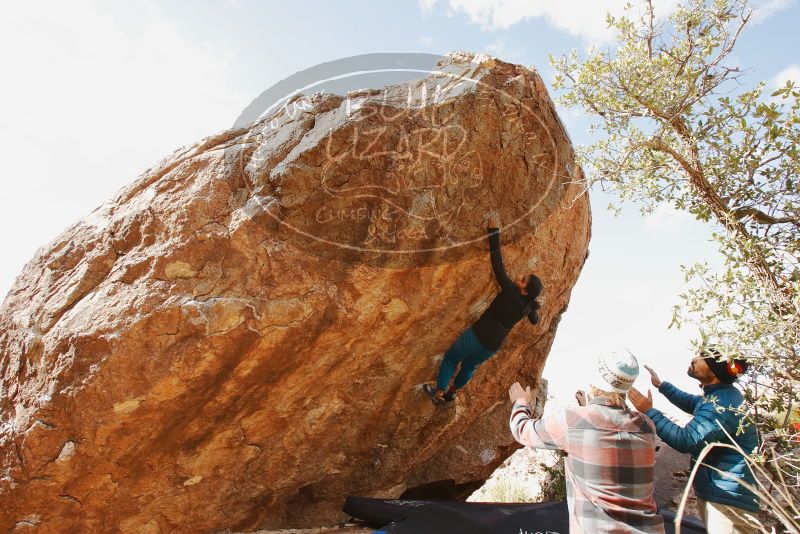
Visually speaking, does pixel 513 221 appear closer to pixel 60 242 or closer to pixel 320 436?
pixel 320 436

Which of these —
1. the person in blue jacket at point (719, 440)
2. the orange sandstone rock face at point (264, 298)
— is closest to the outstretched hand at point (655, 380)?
the person in blue jacket at point (719, 440)

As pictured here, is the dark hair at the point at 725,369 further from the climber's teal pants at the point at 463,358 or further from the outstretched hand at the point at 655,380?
the climber's teal pants at the point at 463,358

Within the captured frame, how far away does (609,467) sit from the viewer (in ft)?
11.0

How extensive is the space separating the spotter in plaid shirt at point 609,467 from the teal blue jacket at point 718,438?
3.58 feet

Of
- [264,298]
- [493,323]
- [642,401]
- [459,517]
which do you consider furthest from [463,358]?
[264,298]

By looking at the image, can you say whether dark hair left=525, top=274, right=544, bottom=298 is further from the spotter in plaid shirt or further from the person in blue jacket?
the spotter in plaid shirt

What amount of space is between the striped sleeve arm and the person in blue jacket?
1237 mm

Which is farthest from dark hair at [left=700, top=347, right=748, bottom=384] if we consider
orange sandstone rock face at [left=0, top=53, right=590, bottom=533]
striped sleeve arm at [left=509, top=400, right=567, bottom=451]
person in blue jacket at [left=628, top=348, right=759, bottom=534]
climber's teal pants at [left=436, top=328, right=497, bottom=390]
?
climber's teal pants at [left=436, top=328, right=497, bottom=390]

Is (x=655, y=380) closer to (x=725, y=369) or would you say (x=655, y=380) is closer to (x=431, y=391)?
(x=725, y=369)

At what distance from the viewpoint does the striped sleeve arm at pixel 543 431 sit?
3559mm

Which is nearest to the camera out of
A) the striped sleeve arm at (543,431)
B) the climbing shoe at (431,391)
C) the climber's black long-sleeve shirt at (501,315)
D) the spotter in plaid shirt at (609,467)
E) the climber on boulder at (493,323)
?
the spotter in plaid shirt at (609,467)

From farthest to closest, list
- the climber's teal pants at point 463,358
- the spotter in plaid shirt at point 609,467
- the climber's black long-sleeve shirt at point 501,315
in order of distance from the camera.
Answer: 1. the climber's teal pants at point 463,358
2. the climber's black long-sleeve shirt at point 501,315
3. the spotter in plaid shirt at point 609,467

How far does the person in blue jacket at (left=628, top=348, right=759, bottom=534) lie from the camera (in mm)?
4387

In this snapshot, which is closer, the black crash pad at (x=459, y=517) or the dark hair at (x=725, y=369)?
the dark hair at (x=725, y=369)
